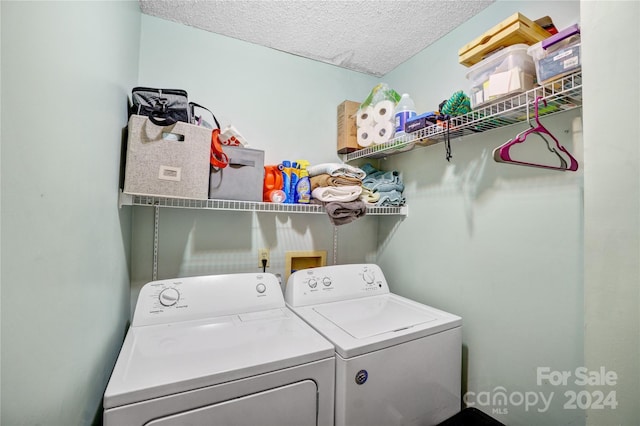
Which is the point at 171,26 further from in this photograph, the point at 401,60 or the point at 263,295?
the point at 263,295

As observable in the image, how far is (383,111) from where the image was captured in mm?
1886

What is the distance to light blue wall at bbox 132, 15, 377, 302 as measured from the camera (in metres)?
1.70

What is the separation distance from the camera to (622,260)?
693 mm

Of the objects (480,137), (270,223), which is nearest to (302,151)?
(270,223)

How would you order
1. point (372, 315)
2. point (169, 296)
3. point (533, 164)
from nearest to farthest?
1. point (533, 164)
2. point (169, 296)
3. point (372, 315)

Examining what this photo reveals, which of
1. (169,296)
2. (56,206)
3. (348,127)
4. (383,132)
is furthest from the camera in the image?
(348,127)

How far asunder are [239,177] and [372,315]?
1077mm

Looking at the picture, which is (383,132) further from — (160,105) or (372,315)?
(160,105)

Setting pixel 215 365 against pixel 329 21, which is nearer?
pixel 215 365

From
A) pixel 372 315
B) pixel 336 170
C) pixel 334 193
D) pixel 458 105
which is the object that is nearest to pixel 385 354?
pixel 372 315

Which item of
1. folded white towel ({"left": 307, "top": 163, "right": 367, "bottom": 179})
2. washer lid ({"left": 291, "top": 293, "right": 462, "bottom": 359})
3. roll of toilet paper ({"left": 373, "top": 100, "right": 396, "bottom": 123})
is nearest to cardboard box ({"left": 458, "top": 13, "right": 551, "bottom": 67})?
roll of toilet paper ({"left": 373, "top": 100, "right": 396, "bottom": 123})

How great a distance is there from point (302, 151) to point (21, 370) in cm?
184

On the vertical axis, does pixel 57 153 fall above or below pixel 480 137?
below

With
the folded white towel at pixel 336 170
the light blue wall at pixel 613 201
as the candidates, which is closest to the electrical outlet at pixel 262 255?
the folded white towel at pixel 336 170
